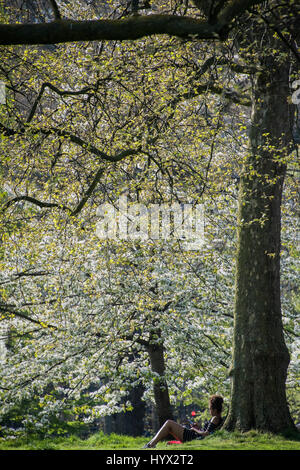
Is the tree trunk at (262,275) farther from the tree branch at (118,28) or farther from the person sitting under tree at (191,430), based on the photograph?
the tree branch at (118,28)

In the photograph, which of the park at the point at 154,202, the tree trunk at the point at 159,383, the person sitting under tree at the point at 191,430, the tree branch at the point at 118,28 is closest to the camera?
the tree branch at the point at 118,28

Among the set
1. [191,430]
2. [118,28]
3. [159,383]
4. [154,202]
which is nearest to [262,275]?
[191,430]

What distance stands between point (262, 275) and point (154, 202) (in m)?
3.40

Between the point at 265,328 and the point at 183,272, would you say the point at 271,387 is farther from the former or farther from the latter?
the point at 183,272

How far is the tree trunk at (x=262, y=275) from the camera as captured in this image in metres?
6.53

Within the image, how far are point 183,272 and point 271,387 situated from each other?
16.7 feet

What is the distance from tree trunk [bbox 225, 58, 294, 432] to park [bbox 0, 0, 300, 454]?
2cm

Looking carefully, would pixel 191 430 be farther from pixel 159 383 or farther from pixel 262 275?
pixel 159 383

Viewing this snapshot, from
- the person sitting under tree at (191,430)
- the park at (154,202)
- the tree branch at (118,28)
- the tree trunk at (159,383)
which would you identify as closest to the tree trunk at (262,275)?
the park at (154,202)

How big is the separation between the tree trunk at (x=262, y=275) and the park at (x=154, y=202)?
0.07 feet

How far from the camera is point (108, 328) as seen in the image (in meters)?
10.7

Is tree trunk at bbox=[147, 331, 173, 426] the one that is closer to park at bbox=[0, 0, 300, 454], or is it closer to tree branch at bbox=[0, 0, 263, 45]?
park at bbox=[0, 0, 300, 454]
